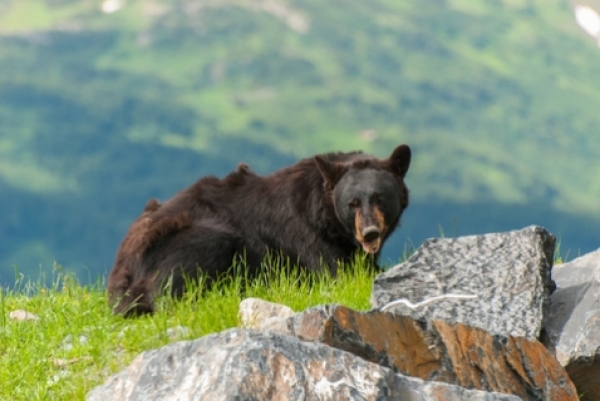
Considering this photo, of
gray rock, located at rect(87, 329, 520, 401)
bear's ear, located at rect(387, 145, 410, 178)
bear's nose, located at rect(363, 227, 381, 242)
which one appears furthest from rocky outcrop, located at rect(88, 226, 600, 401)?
bear's ear, located at rect(387, 145, 410, 178)

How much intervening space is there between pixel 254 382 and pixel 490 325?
2.23 metres

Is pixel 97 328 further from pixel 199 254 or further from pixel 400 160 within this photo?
pixel 400 160

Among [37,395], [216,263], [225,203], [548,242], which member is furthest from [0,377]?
[548,242]

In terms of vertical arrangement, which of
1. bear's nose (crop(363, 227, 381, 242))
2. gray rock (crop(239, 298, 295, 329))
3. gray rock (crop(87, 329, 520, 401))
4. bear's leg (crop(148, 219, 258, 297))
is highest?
gray rock (crop(87, 329, 520, 401))

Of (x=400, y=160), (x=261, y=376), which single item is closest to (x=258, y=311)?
(x=261, y=376)

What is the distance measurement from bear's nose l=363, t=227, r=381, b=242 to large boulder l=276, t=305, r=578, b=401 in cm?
261

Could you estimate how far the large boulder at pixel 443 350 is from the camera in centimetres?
425

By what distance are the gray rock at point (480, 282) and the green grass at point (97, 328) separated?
555 mm

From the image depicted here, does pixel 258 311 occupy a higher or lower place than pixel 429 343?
lower

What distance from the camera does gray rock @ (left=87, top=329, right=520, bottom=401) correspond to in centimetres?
333

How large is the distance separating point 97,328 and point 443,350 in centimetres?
252

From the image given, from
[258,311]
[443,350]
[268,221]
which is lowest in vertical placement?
[268,221]

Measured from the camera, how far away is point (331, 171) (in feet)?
24.7

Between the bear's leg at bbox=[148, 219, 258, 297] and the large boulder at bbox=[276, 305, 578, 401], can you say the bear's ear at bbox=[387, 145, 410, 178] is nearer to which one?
the bear's leg at bbox=[148, 219, 258, 297]
